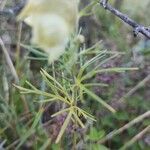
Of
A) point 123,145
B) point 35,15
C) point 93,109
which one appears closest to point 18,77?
point 93,109

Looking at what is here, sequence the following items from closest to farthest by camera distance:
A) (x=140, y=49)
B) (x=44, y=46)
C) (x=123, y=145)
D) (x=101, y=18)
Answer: (x=44, y=46) < (x=123, y=145) < (x=140, y=49) < (x=101, y=18)

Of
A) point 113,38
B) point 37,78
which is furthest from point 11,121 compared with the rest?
point 113,38

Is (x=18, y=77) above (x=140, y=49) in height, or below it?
below

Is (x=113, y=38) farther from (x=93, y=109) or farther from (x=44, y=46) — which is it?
(x=44, y=46)

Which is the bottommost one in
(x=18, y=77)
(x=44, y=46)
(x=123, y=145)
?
(x=123, y=145)

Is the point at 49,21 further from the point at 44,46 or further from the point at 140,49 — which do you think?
the point at 140,49

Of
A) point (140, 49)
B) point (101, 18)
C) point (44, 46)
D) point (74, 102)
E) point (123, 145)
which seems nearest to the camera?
point (44, 46)

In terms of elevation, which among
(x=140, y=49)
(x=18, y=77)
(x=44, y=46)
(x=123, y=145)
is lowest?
(x=123, y=145)

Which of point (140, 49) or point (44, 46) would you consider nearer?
point (44, 46)

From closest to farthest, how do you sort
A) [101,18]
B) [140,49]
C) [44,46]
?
[44,46]
[140,49]
[101,18]
